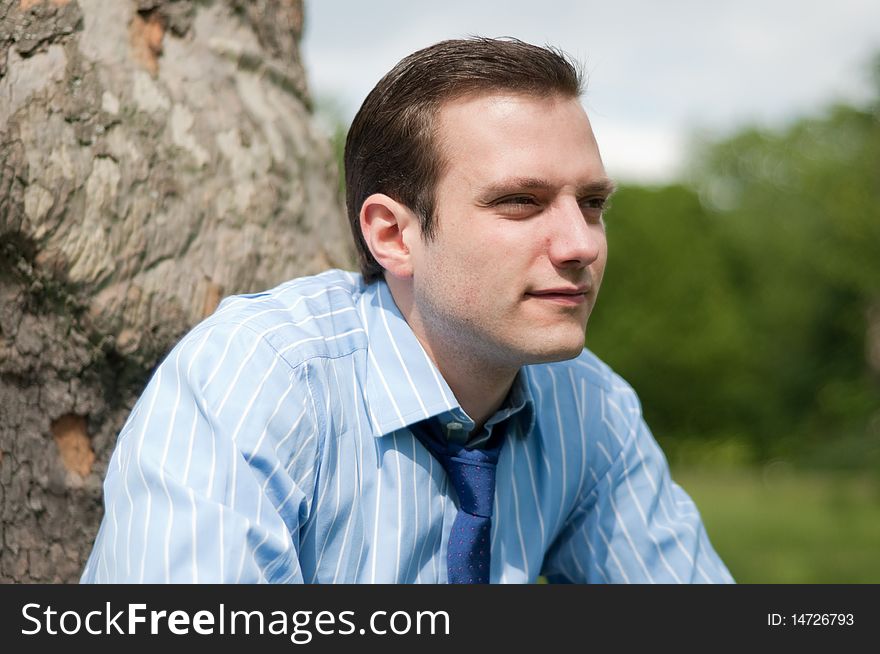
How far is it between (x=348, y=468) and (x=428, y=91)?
961 mm

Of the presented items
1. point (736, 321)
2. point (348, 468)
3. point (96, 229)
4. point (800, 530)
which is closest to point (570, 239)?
point (348, 468)

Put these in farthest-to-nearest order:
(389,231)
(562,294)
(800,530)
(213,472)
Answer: (800,530) → (389,231) → (562,294) → (213,472)

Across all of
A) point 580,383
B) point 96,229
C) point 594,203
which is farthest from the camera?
point 580,383

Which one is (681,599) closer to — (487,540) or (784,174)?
(487,540)

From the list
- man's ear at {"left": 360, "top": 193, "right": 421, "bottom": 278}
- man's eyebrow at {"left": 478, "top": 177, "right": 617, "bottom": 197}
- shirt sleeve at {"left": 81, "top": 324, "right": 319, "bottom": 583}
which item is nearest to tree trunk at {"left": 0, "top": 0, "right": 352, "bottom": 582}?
man's ear at {"left": 360, "top": 193, "right": 421, "bottom": 278}

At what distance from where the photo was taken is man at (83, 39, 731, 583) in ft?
6.70

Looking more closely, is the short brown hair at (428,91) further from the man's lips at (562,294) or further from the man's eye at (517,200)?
the man's lips at (562,294)

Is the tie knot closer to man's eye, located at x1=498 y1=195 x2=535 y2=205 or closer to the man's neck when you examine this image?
the man's neck

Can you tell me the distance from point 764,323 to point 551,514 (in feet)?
93.1

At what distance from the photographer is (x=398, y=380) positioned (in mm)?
2438

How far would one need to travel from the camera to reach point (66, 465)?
2.87 metres

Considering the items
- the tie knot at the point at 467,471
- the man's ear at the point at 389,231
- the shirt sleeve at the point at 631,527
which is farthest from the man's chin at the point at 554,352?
the shirt sleeve at the point at 631,527

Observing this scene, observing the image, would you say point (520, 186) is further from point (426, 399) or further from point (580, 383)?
point (580, 383)

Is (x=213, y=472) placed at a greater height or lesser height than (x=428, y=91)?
lesser
